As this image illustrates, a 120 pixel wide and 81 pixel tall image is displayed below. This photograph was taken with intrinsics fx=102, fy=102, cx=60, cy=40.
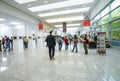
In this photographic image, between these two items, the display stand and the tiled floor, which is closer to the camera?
the tiled floor

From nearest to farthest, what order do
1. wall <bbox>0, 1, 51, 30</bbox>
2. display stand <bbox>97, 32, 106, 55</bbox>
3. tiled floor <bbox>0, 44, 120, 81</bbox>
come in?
tiled floor <bbox>0, 44, 120, 81</bbox> → display stand <bbox>97, 32, 106, 55</bbox> → wall <bbox>0, 1, 51, 30</bbox>

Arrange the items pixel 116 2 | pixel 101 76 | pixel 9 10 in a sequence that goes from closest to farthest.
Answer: pixel 101 76, pixel 116 2, pixel 9 10

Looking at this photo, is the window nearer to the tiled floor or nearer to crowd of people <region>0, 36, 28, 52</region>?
the tiled floor

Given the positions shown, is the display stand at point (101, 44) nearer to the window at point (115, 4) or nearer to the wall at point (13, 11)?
the window at point (115, 4)

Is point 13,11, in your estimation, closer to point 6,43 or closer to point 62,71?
point 6,43

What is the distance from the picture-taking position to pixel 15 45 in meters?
9.33

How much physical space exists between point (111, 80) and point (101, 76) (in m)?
0.34

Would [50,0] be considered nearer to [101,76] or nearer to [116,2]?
[116,2]

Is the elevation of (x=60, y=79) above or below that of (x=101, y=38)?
below

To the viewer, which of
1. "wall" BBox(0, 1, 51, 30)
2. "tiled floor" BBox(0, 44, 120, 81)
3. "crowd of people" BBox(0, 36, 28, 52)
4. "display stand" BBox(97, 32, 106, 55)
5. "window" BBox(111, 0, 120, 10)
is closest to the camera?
"tiled floor" BBox(0, 44, 120, 81)

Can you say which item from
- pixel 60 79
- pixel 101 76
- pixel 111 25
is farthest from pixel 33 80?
pixel 111 25

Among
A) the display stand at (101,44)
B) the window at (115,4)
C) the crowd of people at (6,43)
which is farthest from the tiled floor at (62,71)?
the crowd of people at (6,43)

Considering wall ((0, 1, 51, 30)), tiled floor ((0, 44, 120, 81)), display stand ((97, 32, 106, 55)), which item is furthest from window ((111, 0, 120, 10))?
wall ((0, 1, 51, 30))

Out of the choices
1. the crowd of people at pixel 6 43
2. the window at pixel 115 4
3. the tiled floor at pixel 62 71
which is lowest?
the tiled floor at pixel 62 71
